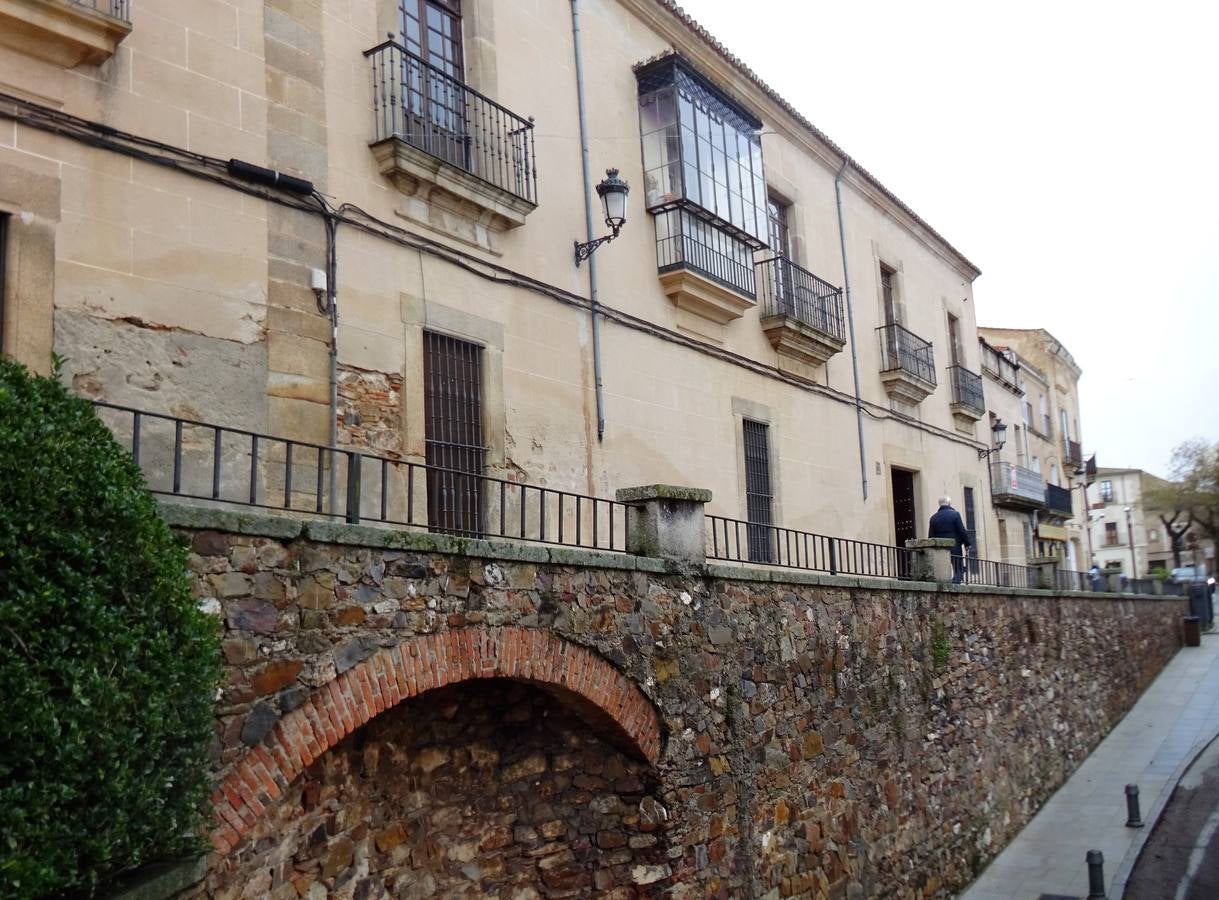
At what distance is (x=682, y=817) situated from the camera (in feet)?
24.1

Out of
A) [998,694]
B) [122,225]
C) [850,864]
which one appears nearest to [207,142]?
[122,225]

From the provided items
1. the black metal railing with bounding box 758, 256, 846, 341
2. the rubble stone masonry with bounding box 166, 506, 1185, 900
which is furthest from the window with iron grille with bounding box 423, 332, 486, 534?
the black metal railing with bounding box 758, 256, 846, 341

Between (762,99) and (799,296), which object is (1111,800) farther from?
(762,99)

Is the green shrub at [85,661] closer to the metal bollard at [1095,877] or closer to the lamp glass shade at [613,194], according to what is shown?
the lamp glass shade at [613,194]

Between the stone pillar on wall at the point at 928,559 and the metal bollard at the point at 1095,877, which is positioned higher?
the stone pillar on wall at the point at 928,559

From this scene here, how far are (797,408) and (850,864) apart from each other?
6.17 meters

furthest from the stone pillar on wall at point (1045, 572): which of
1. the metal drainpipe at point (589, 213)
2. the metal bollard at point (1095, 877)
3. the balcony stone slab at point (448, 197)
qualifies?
the balcony stone slab at point (448, 197)

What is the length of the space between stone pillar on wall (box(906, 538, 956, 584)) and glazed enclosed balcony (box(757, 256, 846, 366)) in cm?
295

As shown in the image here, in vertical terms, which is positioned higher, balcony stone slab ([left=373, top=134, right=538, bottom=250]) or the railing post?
balcony stone slab ([left=373, top=134, right=538, bottom=250])

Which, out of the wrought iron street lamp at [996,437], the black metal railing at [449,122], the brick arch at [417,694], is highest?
the black metal railing at [449,122]

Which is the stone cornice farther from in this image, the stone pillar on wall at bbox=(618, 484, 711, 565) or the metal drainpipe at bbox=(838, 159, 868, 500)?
the stone pillar on wall at bbox=(618, 484, 711, 565)

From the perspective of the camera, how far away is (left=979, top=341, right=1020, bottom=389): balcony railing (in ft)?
76.8

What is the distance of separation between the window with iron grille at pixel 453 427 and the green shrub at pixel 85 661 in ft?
14.9

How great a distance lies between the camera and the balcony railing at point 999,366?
23422mm
